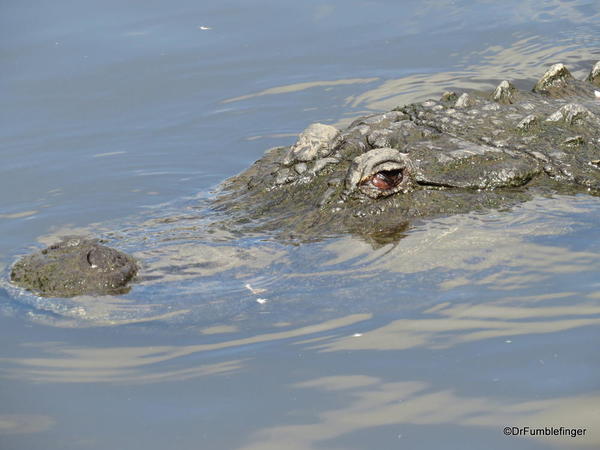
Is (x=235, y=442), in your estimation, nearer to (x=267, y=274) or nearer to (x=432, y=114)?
(x=267, y=274)

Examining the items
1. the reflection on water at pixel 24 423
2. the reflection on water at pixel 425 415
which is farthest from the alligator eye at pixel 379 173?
the reflection on water at pixel 24 423

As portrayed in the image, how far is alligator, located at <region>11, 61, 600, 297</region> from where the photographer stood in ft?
19.2

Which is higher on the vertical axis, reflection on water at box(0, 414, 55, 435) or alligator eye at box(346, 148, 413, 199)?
alligator eye at box(346, 148, 413, 199)

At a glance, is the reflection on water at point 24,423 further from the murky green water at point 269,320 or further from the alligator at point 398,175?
the alligator at point 398,175

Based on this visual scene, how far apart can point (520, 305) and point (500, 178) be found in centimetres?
148

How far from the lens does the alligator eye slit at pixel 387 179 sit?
6.27 m

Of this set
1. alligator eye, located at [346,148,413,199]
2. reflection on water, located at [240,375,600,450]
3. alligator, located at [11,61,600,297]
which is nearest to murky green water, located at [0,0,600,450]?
reflection on water, located at [240,375,600,450]

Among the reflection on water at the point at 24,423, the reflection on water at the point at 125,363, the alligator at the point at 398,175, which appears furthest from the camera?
the alligator at the point at 398,175

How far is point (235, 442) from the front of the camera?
169 inches

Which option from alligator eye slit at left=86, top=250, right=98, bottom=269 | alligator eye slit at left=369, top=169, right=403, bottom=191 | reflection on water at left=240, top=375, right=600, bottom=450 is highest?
alligator eye slit at left=369, top=169, right=403, bottom=191

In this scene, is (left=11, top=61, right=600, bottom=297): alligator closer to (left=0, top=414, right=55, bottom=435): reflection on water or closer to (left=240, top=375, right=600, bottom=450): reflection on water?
(left=0, top=414, right=55, bottom=435): reflection on water

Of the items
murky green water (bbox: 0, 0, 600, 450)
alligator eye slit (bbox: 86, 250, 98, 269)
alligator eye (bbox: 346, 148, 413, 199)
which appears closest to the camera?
murky green water (bbox: 0, 0, 600, 450)

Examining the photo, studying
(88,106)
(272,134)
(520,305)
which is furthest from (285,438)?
(88,106)

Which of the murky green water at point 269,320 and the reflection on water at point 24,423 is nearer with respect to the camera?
the murky green water at point 269,320
